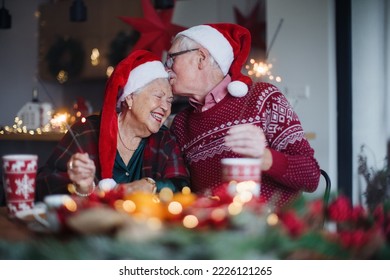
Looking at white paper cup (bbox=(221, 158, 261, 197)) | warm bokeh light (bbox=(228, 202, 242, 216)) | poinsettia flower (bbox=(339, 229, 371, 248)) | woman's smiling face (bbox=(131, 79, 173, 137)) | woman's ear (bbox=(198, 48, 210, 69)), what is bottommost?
poinsettia flower (bbox=(339, 229, 371, 248))

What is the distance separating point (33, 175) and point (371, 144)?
89 centimetres

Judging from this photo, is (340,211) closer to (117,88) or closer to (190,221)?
(190,221)

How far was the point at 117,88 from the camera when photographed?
1.05m

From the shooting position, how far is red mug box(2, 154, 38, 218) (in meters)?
0.76

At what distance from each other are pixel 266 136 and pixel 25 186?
1.67 feet

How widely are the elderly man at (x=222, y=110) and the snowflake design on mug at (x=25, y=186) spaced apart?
0.37 metres

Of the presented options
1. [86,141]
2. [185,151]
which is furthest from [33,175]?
[185,151]

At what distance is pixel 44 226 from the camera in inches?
28.0

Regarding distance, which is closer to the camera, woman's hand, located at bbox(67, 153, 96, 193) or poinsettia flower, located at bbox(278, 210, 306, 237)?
poinsettia flower, located at bbox(278, 210, 306, 237)

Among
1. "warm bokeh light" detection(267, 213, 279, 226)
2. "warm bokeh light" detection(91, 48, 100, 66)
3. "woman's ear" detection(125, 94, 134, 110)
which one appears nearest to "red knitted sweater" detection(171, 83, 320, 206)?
"woman's ear" detection(125, 94, 134, 110)

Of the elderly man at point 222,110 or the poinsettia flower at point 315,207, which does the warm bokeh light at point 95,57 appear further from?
the poinsettia flower at point 315,207

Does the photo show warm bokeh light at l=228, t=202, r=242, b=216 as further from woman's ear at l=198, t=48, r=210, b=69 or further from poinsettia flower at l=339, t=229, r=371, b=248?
woman's ear at l=198, t=48, r=210, b=69

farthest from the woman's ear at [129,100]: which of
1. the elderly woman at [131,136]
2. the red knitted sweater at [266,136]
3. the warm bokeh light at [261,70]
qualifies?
the warm bokeh light at [261,70]
